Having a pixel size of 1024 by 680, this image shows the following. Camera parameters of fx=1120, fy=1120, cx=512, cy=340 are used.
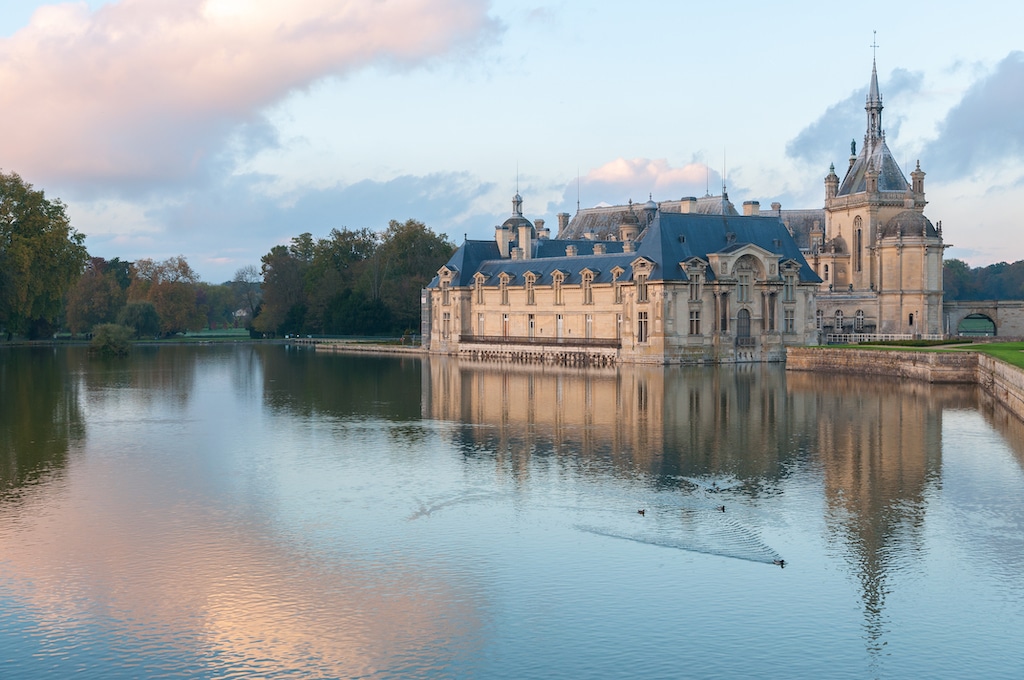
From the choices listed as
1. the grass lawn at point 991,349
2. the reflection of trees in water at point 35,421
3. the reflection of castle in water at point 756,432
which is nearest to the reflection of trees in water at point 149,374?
the reflection of trees in water at point 35,421

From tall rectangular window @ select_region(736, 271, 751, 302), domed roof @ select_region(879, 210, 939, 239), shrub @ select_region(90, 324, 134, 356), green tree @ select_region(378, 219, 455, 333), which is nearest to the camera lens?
tall rectangular window @ select_region(736, 271, 751, 302)

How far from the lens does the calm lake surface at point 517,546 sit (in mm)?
16109

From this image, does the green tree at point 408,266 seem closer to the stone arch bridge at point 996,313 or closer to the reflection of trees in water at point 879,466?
the stone arch bridge at point 996,313

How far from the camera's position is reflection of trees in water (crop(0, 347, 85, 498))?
101 feet

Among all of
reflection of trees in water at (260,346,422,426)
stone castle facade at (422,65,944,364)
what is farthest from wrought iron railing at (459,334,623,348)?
reflection of trees in water at (260,346,422,426)

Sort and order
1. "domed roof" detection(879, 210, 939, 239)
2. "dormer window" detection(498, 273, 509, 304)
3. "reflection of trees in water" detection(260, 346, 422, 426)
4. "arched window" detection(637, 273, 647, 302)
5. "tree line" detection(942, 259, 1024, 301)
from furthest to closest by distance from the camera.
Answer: "tree line" detection(942, 259, 1024, 301)
"dormer window" detection(498, 273, 509, 304)
"domed roof" detection(879, 210, 939, 239)
"arched window" detection(637, 273, 647, 302)
"reflection of trees in water" detection(260, 346, 422, 426)

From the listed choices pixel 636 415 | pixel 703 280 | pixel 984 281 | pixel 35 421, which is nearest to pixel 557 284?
pixel 703 280

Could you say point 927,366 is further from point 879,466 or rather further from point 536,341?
point 536,341

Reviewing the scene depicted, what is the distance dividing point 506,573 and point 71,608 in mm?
7207

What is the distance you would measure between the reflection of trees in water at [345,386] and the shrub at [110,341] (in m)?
12.0

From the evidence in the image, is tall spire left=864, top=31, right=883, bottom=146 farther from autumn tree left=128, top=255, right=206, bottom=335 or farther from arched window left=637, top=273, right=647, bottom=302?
autumn tree left=128, top=255, right=206, bottom=335

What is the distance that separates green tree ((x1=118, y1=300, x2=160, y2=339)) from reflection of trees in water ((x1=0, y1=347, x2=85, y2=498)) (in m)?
45.9

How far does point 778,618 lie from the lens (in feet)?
57.0

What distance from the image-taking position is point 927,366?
55.6 meters
